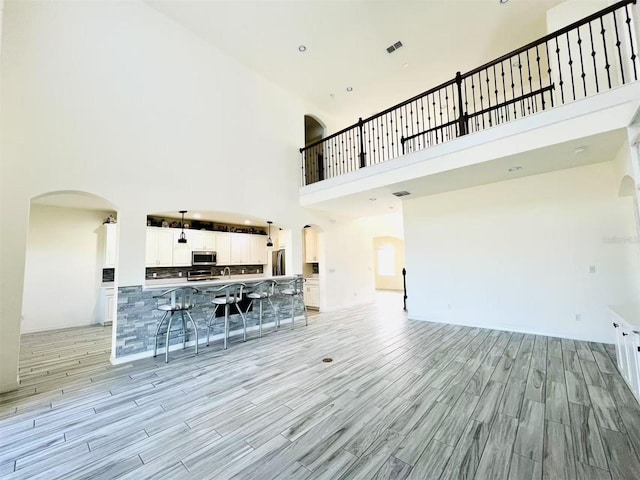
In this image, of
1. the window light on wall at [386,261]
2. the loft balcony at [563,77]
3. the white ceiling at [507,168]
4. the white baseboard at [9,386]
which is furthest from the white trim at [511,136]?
the window light on wall at [386,261]

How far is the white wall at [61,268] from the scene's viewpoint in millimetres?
A: 5586

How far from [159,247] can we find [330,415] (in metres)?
5.53

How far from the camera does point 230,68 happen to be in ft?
18.1

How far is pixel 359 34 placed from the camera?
5180mm

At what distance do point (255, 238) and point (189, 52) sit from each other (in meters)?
4.70

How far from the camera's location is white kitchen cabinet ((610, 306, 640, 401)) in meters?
2.37

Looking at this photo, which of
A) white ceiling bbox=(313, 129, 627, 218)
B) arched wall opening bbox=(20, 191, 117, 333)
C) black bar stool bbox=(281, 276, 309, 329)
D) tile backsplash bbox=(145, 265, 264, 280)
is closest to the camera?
white ceiling bbox=(313, 129, 627, 218)

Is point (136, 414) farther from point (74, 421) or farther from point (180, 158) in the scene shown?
point (180, 158)

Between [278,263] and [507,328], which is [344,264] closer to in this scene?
[278,263]

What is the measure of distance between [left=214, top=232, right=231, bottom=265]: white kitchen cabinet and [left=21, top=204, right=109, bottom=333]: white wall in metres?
2.69

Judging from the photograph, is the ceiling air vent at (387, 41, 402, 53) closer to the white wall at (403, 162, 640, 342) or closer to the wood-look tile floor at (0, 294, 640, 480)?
the white wall at (403, 162, 640, 342)

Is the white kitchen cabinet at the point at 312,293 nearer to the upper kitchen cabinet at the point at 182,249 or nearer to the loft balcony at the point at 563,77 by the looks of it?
the loft balcony at the point at 563,77

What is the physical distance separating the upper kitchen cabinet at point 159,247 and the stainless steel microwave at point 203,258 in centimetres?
53

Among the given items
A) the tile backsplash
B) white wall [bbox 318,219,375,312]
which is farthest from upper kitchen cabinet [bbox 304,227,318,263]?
the tile backsplash
